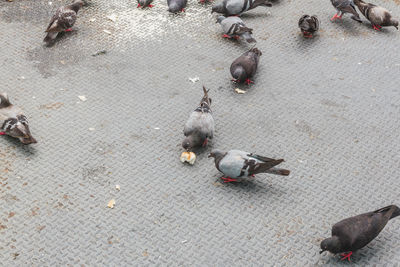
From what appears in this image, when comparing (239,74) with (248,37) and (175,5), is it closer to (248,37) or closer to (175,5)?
(248,37)

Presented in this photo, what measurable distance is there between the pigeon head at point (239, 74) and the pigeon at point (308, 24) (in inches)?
37.9

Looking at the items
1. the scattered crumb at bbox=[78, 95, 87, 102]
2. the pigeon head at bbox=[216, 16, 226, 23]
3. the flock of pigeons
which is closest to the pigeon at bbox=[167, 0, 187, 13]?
the flock of pigeons

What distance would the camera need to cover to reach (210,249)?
265 centimetres

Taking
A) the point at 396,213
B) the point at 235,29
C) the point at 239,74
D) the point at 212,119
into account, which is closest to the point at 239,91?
the point at 239,74

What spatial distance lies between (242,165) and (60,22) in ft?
7.56

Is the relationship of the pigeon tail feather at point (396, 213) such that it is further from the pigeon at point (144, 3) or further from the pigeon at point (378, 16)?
the pigeon at point (144, 3)

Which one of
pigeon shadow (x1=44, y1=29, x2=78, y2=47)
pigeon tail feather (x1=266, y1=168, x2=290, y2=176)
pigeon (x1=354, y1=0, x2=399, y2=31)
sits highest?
pigeon (x1=354, y1=0, x2=399, y2=31)

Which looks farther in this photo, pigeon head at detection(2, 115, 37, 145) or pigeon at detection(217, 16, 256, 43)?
pigeon at detection(217, 16, 256, 43)

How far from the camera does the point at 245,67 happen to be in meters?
3.75

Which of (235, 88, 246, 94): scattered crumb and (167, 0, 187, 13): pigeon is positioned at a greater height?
(167, 0, 187, 13): pigeon

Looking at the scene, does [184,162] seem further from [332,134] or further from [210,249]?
[332,134]

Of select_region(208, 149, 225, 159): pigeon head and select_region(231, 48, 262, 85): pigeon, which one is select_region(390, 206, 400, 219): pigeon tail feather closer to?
select_region(208, 149, 225, 159): pigeon head

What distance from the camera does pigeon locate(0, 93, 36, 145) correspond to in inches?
123

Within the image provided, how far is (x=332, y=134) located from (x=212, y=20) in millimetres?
1858
